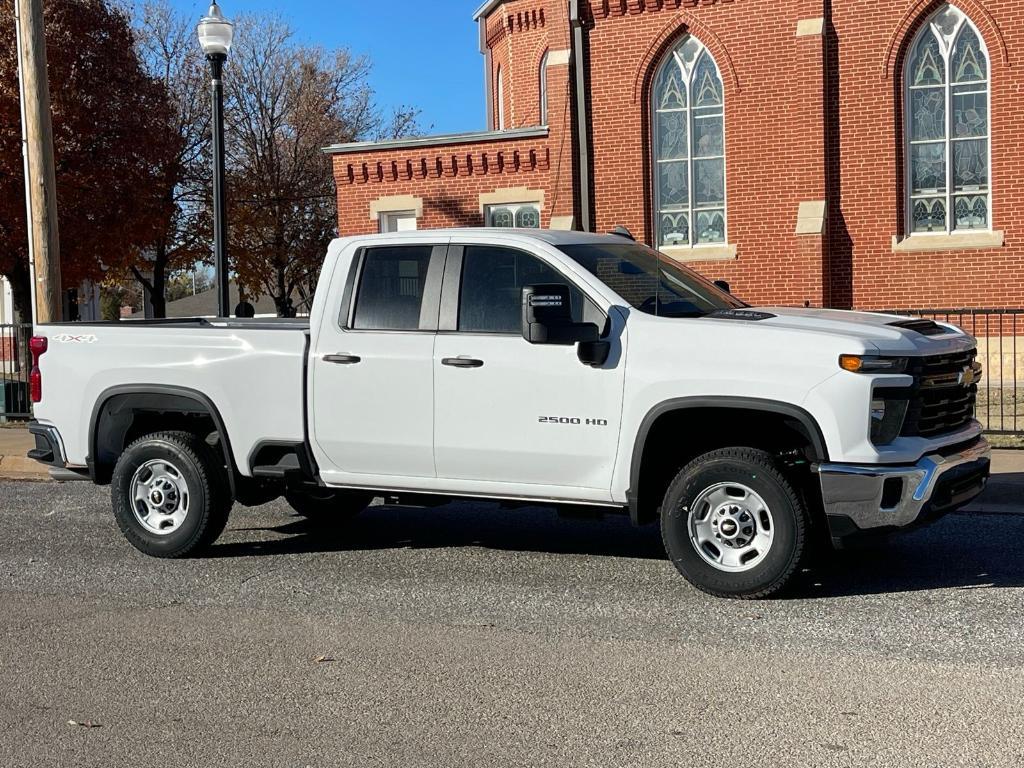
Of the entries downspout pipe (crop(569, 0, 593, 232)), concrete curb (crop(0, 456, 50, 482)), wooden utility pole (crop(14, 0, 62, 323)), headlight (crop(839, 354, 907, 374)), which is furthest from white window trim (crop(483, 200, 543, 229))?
headlight (crop(839, 354, 907, 374))

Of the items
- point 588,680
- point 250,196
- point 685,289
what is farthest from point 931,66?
point 250,196

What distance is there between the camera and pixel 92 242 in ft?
93.2

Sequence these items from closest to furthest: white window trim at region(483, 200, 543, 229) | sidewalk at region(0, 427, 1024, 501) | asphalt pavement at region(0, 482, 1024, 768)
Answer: asphalt pavement at region(0, 482, 1024, 768), sidewalk at region(0, 427, 1024, 501), white window trim at region(483, 200, 543, 229)

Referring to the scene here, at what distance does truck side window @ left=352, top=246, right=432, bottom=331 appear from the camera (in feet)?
24.2

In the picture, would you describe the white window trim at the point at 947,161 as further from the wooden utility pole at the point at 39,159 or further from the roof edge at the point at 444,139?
the wooden utility pole at the point at 39,159

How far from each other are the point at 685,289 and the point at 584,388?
41.6 inches

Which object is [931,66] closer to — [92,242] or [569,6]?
[569,6]

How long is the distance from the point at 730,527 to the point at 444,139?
16016 millimetres

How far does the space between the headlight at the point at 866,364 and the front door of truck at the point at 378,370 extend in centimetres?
237

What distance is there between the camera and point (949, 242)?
18.5 m

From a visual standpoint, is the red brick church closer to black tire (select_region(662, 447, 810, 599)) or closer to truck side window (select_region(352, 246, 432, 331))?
truck side window (select_region(352, 246, 432, 331))

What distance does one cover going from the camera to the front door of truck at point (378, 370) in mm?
7250

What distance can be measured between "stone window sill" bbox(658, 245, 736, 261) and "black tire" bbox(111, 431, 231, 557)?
13.0 meters

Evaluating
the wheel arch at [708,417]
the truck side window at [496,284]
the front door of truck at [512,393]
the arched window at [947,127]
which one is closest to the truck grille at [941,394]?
the wheel arch at [708,417]
